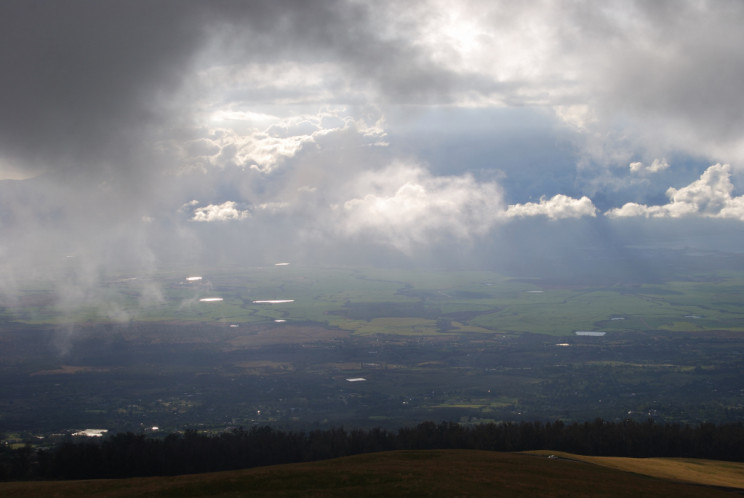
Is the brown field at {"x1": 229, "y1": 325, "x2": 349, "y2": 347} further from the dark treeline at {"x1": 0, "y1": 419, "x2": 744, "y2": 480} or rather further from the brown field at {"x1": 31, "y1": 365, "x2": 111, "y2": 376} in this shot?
the dark treeline at {"x1": 0, "y1": 419, "x2": 744, "y2": 480}

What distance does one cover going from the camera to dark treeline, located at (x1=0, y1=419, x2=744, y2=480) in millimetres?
70037

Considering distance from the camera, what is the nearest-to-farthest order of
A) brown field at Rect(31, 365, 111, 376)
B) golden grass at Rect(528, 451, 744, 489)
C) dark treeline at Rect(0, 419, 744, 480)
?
golden grass at Rect(528, 451, 744, 489) → dark treeline at Rect(0, 419, 744, 480) → brown field at Rect(31, 365, 111, 376)

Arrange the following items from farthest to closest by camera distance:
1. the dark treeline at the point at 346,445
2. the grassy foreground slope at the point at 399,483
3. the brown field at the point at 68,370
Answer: the brown field at the point at 68,370, the dark treeline at the point at 346,445, the grassy foreground slope at the point at 399,483

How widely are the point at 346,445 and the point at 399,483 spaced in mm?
39809

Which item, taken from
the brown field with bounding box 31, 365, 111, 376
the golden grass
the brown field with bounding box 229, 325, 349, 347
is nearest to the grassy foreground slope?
the golden grass

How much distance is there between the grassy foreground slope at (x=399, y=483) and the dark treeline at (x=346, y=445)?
81.3 feet

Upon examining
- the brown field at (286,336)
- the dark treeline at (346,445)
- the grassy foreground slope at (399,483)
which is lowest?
the dark treeline at (346,445)

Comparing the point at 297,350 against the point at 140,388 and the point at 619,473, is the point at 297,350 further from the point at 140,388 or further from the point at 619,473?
the point at 619,473

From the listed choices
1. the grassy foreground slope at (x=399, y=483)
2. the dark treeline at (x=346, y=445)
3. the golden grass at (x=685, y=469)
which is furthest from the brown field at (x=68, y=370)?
the golden grass at (x=685, y=469)

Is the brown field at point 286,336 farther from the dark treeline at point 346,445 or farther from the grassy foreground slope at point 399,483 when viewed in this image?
the grassy foreground slope at point 399,483

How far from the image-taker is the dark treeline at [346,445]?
70.0 meters

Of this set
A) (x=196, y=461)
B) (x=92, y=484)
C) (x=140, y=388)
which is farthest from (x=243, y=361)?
(x=92, y=484)

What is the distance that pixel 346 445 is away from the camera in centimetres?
7888

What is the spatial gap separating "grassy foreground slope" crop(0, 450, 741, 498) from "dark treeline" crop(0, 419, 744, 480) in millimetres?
24769
